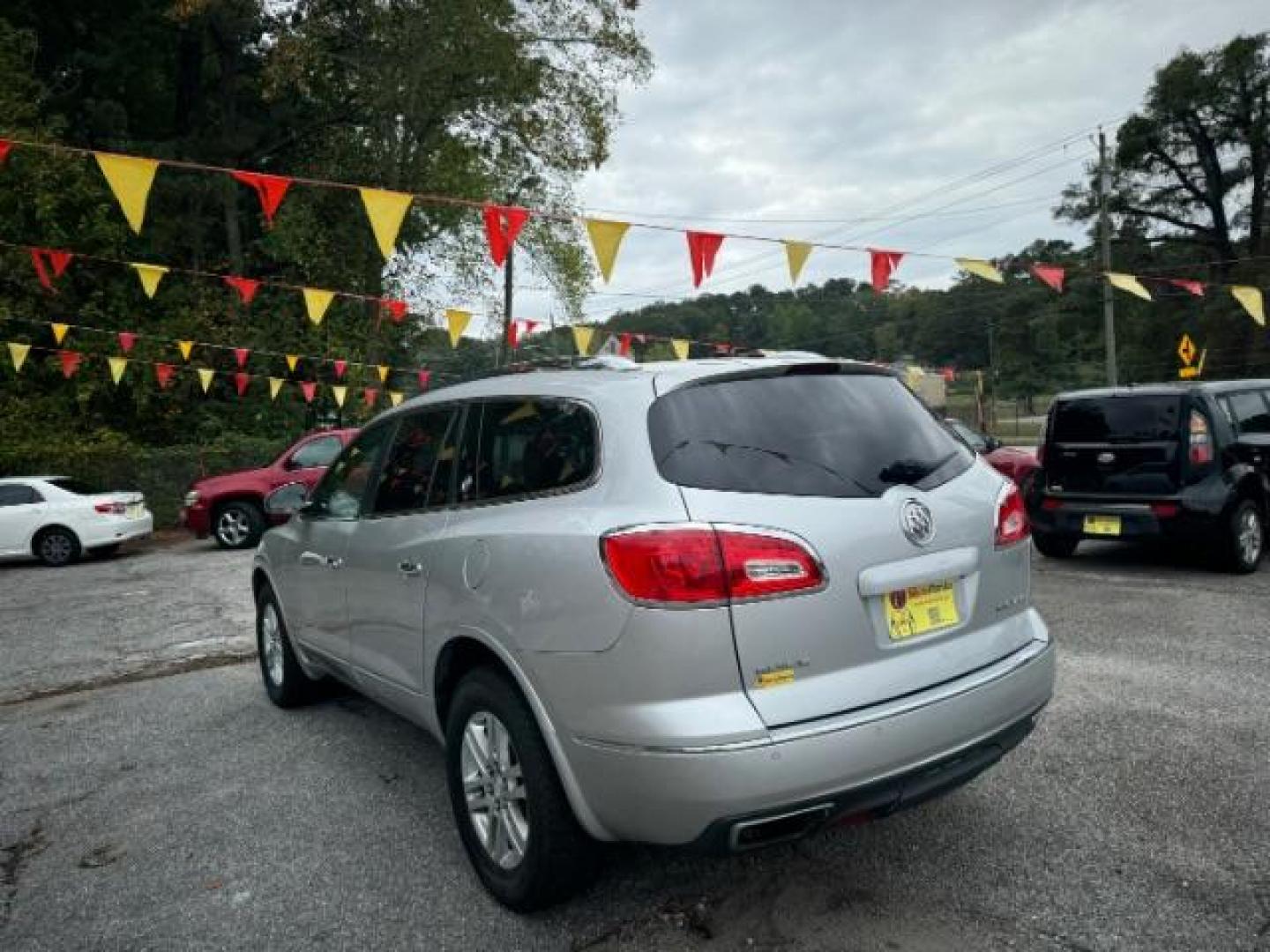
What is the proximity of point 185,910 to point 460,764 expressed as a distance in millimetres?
979

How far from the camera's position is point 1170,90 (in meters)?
38.3

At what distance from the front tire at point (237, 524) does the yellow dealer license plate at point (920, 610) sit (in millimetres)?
12419

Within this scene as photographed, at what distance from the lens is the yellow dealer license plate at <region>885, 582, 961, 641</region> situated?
96.3 inches

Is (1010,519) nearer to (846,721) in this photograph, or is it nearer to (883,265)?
(846,721)

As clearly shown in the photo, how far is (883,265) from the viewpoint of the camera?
11.5m

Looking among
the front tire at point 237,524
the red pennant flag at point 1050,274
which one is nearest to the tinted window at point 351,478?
the front tire at point 237,524

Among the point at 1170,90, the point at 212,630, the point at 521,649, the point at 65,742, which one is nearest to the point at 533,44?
the point at 212,630

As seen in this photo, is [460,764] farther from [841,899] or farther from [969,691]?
[969,691]

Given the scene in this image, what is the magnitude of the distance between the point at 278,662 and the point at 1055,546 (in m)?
7.05

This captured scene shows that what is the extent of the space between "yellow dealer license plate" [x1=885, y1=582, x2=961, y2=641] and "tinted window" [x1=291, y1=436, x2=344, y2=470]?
11773mm

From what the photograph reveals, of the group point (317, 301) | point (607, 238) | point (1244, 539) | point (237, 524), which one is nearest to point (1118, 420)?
point (1244, 539)

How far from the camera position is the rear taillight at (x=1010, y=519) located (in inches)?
112

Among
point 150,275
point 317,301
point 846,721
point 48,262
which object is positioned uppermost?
point 48,262

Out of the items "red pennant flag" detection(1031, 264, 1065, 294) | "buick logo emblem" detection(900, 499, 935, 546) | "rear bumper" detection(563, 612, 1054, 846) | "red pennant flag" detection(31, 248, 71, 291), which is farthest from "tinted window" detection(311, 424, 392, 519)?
"red pennant flag" detection(31, 248, 71, 291)
